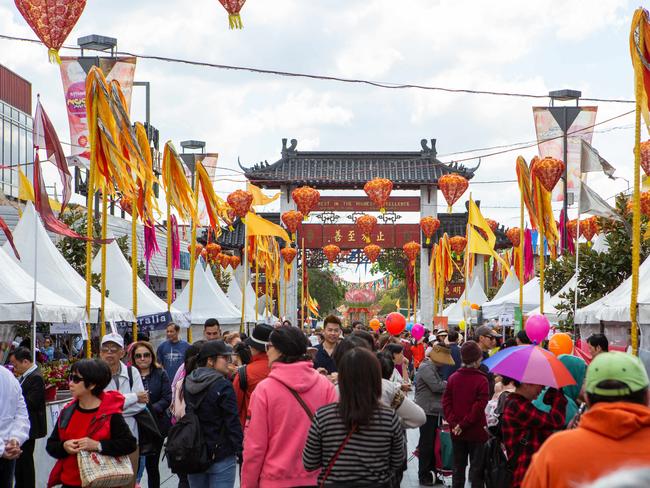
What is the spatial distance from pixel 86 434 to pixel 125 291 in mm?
14840

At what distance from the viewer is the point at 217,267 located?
48.5m

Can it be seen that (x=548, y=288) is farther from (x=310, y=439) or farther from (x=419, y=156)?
(x=419, y=156)

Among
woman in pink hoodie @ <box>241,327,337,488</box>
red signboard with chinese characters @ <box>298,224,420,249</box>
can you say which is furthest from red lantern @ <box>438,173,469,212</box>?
woman in pink hoodie @ <box>241,327,337,488</box>

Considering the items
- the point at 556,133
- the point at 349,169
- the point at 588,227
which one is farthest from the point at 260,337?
the point at 349,169

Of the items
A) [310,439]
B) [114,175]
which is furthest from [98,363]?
[114,175]

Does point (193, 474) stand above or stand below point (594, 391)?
below

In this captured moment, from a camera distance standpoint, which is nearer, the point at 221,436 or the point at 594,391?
the point at 594,391

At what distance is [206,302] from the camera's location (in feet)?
84.3

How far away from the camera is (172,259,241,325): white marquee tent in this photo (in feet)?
82.5

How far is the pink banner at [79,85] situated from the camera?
26797 mm

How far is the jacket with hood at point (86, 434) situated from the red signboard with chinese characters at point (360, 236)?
37.4 m

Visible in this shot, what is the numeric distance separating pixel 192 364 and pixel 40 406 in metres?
2.12

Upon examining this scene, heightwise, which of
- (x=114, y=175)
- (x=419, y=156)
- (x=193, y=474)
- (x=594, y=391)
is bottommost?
(x=193, y=474)

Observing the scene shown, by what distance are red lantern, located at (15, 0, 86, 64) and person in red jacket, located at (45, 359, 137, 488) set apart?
526 centimetres
